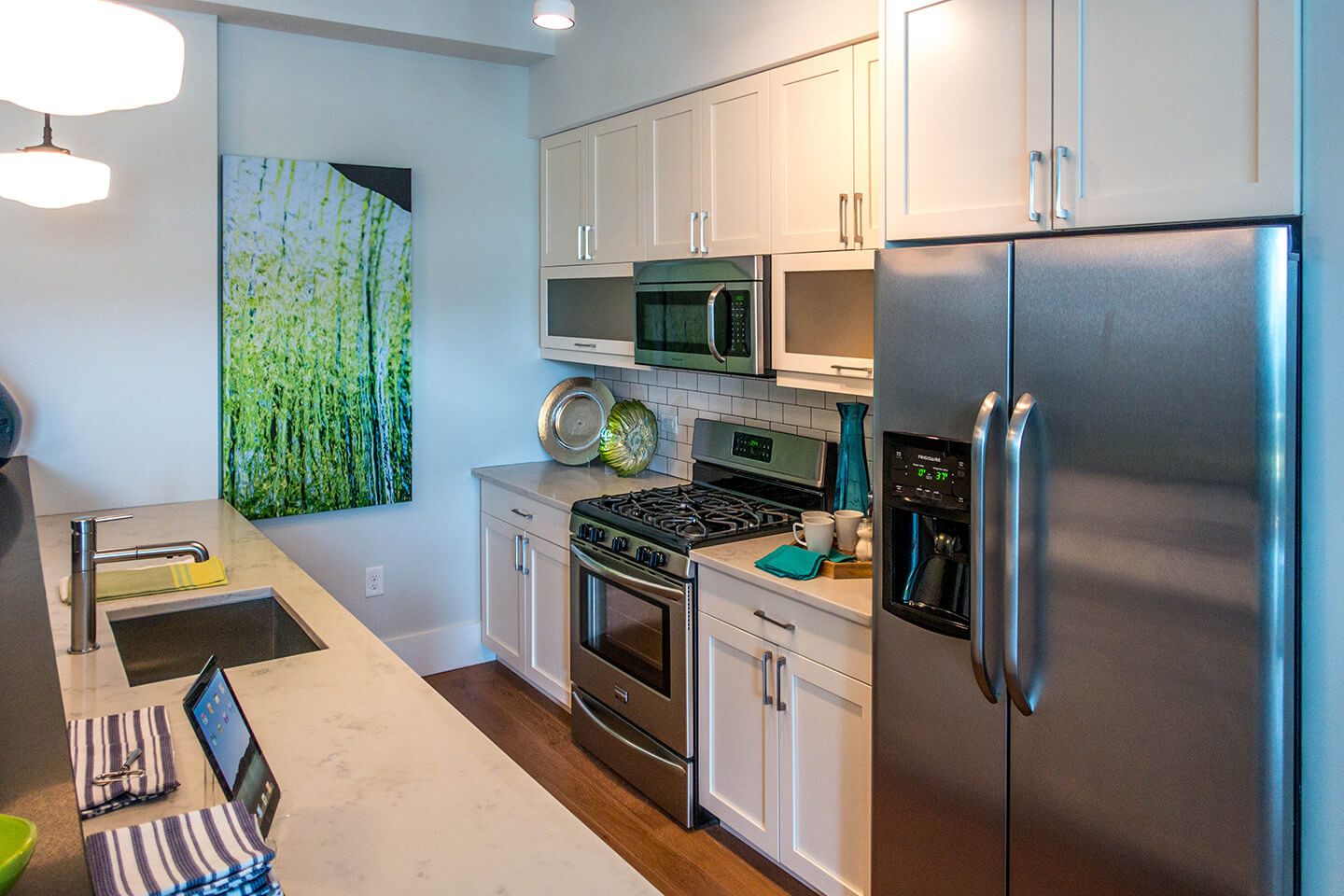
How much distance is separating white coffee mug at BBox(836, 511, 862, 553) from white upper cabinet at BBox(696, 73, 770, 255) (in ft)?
2.68

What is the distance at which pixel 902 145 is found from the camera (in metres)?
2.17

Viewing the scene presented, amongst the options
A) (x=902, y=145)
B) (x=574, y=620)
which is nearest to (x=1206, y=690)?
(x=902, y=145)

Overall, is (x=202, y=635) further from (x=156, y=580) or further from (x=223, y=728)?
(x=223, y=728)

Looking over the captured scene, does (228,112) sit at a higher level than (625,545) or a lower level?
higher

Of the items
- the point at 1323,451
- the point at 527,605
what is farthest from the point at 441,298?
the point at 1323,451

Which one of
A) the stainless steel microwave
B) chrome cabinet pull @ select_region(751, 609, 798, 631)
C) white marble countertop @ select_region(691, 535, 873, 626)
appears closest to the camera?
white marble countertop @ select_region(691, 535, 873, 626)

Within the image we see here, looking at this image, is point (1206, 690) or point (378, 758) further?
point (1206, 690)

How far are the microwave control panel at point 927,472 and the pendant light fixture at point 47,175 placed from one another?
171cm

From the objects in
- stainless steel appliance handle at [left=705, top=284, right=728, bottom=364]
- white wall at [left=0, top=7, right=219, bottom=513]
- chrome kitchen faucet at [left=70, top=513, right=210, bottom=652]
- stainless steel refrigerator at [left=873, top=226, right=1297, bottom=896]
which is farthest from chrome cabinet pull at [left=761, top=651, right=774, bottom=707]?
white wall at [left=0, top=7, right=219, bottom=513]

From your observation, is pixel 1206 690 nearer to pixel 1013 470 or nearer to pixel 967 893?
pixel 1013 470

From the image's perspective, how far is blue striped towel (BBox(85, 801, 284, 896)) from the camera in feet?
3.30

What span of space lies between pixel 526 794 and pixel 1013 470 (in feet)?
3.29

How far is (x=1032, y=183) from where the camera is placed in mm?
1913

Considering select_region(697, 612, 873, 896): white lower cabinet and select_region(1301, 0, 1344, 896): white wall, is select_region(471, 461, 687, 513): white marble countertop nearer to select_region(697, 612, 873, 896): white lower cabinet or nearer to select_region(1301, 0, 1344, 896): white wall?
select_region(697, 612, 873, 896): white lower cabinet
